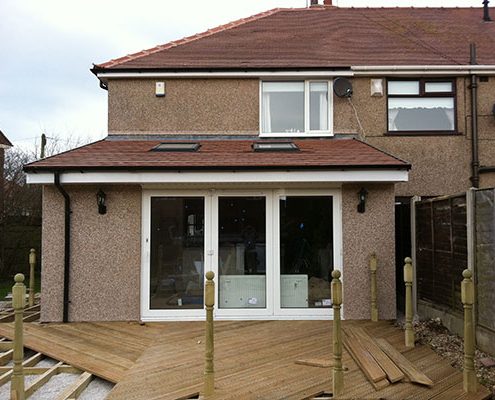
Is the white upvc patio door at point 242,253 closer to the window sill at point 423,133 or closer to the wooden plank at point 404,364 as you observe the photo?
the wooden plank at point 404,364

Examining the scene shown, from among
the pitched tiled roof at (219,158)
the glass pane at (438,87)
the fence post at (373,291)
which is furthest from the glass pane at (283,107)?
the fence post at (373,291)

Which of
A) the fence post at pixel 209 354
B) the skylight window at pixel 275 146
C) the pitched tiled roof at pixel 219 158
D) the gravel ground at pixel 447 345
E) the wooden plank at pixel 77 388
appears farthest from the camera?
the skylight window at pixel 275 146

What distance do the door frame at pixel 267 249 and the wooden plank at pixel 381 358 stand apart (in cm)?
135

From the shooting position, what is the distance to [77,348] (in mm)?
6137

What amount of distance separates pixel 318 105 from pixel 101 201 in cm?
525

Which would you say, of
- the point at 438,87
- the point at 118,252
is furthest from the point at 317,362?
the point at 438,87

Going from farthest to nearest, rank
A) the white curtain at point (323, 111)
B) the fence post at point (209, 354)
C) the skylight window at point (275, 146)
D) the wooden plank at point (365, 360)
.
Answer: the white curtain at point (323, 111)
the skylight window at point (275, 146)
the wooden plank at point (365, 360)
the fence post at point (209, 354)

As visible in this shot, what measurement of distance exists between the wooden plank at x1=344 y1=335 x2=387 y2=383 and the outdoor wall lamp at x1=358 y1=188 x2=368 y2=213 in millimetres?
2393

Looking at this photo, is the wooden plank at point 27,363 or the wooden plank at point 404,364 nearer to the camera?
the wooden plank at point 404,364

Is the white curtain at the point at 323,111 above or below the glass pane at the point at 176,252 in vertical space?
above

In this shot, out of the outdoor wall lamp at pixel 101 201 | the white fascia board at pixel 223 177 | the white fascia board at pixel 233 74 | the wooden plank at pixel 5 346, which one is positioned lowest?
the wooden plank at pixel 5 346

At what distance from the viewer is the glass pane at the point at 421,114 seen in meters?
9.95

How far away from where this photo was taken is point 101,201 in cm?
761

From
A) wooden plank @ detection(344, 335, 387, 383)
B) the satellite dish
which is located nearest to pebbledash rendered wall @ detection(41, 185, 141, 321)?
wooden plank @ detection(344, 335, 387, 383)
